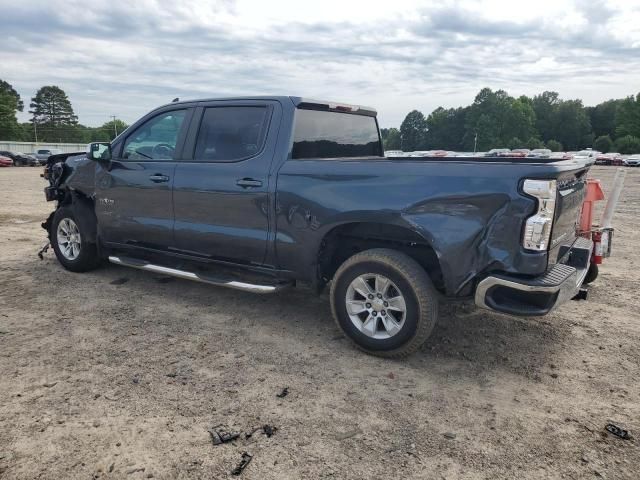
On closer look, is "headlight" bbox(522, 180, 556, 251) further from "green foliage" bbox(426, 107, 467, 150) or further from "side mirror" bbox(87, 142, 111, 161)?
"green foliage" bbox(426, 107, 467, 150)

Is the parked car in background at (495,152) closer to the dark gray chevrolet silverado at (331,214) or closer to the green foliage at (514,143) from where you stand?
the dark gray chevrolet silverado at (331,214)

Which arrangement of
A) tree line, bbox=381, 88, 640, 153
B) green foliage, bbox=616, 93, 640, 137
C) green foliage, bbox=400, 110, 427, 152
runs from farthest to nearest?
green foliage, bbox=400, 110, 427, 152
tree line, bbox=381, 88, 640, 153
green foliage, bbox=616, 93, 640, 137

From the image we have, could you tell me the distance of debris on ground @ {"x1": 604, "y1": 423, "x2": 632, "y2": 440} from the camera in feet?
9.51

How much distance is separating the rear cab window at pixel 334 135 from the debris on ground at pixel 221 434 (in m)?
2.34

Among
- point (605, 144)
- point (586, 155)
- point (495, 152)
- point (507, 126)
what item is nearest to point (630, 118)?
point (605, 144)

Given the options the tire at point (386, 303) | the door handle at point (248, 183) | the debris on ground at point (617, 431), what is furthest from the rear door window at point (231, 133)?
the debris on ground at point (617, 431)

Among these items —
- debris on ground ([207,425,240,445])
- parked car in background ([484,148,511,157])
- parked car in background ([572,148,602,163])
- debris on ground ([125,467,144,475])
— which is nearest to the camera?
debris on ground ([125,467,144,475])

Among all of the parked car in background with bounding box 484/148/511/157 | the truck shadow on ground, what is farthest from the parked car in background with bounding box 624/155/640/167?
the truck shadow on ground

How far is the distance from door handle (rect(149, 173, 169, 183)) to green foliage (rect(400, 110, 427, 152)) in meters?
114

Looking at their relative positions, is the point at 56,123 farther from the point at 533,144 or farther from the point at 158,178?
the point at 158,178

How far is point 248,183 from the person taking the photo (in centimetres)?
439

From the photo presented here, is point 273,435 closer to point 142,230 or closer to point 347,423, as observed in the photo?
point 347,423

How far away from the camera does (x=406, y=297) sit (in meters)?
3.71

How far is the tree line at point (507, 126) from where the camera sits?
105750 millimetres
